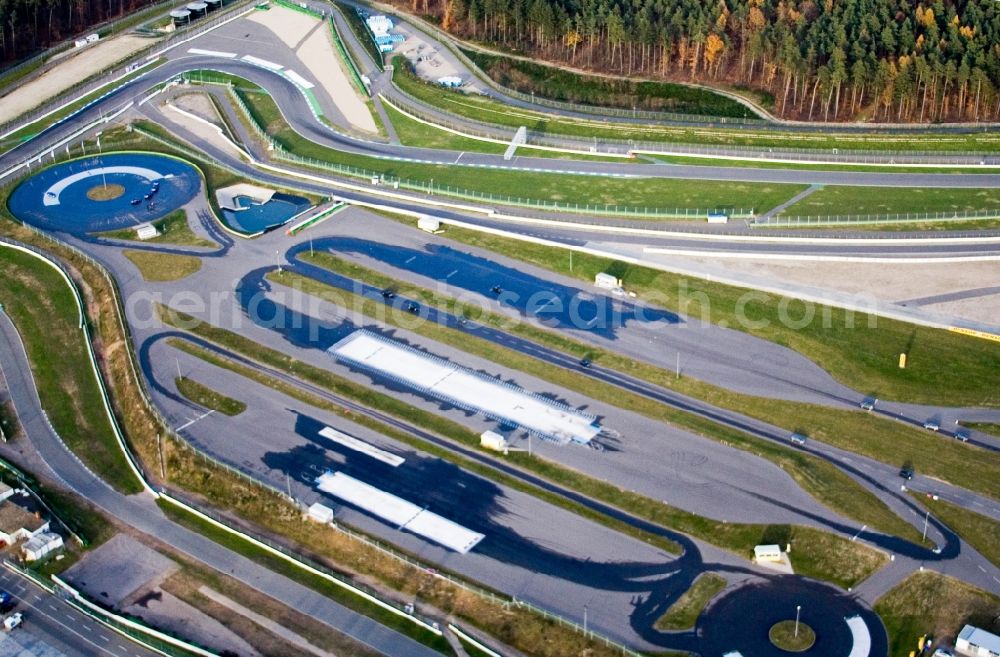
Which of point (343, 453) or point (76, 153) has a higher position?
point (76, 153)

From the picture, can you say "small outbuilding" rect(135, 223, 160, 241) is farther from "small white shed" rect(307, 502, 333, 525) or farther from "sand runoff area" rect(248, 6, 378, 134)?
"small white shed" rect(307, 502, 333, 525)

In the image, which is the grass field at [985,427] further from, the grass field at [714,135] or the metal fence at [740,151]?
the grass field at [714,135]

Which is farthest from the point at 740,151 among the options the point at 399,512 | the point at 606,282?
the point at 399,512

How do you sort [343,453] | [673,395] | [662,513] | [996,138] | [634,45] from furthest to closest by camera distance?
1. [634,45]
2. [996,138]
3. [673,395]
4. [343,453]
5. [662,513]

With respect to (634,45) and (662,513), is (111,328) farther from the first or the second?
(634,45)

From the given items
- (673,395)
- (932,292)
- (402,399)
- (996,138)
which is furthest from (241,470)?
(996,138)

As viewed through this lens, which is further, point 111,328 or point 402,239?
point 402,239

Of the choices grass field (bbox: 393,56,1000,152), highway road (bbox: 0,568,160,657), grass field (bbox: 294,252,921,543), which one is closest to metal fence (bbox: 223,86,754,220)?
grass field (bbox: 294,252,921,543)
